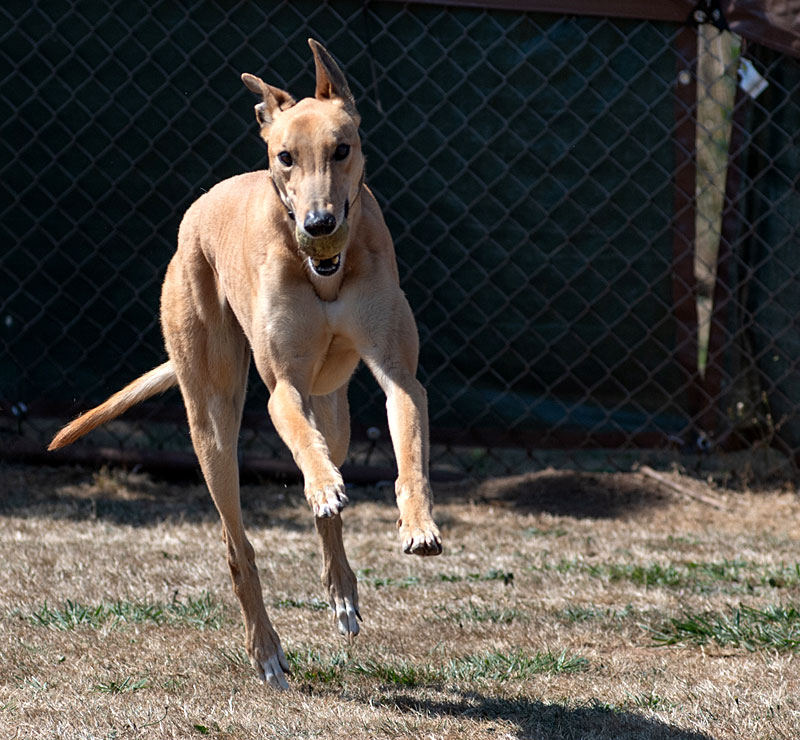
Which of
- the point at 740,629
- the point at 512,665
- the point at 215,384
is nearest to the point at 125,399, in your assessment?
the point at 215,384

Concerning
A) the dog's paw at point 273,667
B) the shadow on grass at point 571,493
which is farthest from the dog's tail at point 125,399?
the shadow on grass at point 571,493

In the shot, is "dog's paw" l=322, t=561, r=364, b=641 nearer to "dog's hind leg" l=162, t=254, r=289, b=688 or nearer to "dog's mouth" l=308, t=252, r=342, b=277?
"dog's hind leg" l=162, t=254, r=289, b=688

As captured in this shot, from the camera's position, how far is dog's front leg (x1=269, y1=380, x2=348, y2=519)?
2336 millimetres

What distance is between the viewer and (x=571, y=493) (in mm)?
5066

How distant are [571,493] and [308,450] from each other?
2747mm

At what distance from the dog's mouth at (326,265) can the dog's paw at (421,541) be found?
604mm

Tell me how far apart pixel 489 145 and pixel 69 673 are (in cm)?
302

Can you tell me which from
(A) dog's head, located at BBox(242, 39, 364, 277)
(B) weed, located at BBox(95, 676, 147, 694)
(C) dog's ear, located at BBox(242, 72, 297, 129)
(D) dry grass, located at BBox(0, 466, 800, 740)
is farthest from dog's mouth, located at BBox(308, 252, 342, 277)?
(B) weed, located at BBox(95, 676, 147, 694)

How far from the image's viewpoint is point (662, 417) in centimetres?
528

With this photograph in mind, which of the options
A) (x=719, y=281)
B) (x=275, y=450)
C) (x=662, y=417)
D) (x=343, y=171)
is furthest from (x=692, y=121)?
(x=343, y=171)

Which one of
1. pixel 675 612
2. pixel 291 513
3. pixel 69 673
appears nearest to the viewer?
pixel 69 673

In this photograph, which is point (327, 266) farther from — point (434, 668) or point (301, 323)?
point (434, 668)

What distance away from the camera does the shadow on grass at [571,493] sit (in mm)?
4949

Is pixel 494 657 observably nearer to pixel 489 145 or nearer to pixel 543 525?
pixel 543 525
